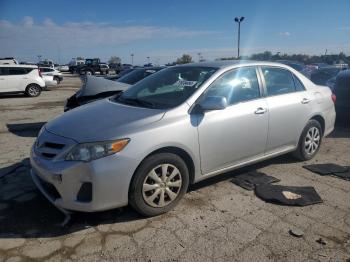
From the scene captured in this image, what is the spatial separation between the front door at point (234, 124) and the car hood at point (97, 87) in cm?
360

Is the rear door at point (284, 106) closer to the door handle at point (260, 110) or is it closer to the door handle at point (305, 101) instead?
the door handle at point (305, 101)

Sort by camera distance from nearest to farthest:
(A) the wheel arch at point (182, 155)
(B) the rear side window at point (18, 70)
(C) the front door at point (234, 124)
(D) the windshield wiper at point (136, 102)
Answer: (A) the wheel arch at point (182, 155) < (C) the front door at point (234, 124) < (D) the windshield wiper at point (136, 102) < (B) the rear side window at point (18, 70)

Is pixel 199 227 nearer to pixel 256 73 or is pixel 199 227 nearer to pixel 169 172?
pixel 169 172

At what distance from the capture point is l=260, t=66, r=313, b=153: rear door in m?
4.56

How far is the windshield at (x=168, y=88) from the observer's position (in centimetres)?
392

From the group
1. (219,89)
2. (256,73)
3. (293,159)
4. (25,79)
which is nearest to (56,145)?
(219,89)

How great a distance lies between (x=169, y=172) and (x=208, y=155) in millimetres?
542

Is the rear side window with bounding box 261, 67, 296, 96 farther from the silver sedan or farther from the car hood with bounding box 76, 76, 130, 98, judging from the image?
the car hood with bounding box 76, 76, 130, 98

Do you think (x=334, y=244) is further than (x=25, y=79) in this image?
No

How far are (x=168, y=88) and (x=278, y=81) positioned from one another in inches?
64.9

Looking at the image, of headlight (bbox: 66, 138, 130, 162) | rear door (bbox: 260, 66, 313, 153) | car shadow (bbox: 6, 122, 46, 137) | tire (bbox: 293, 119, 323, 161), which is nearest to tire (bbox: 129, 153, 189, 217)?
headlight (bbox: 66, 138, 130, 162)

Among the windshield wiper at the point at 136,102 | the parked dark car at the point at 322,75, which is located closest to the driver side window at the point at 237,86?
the windshield wiper at the point at 136,102

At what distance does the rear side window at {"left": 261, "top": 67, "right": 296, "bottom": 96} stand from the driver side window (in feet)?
0.79

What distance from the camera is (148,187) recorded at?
3.41 metres
